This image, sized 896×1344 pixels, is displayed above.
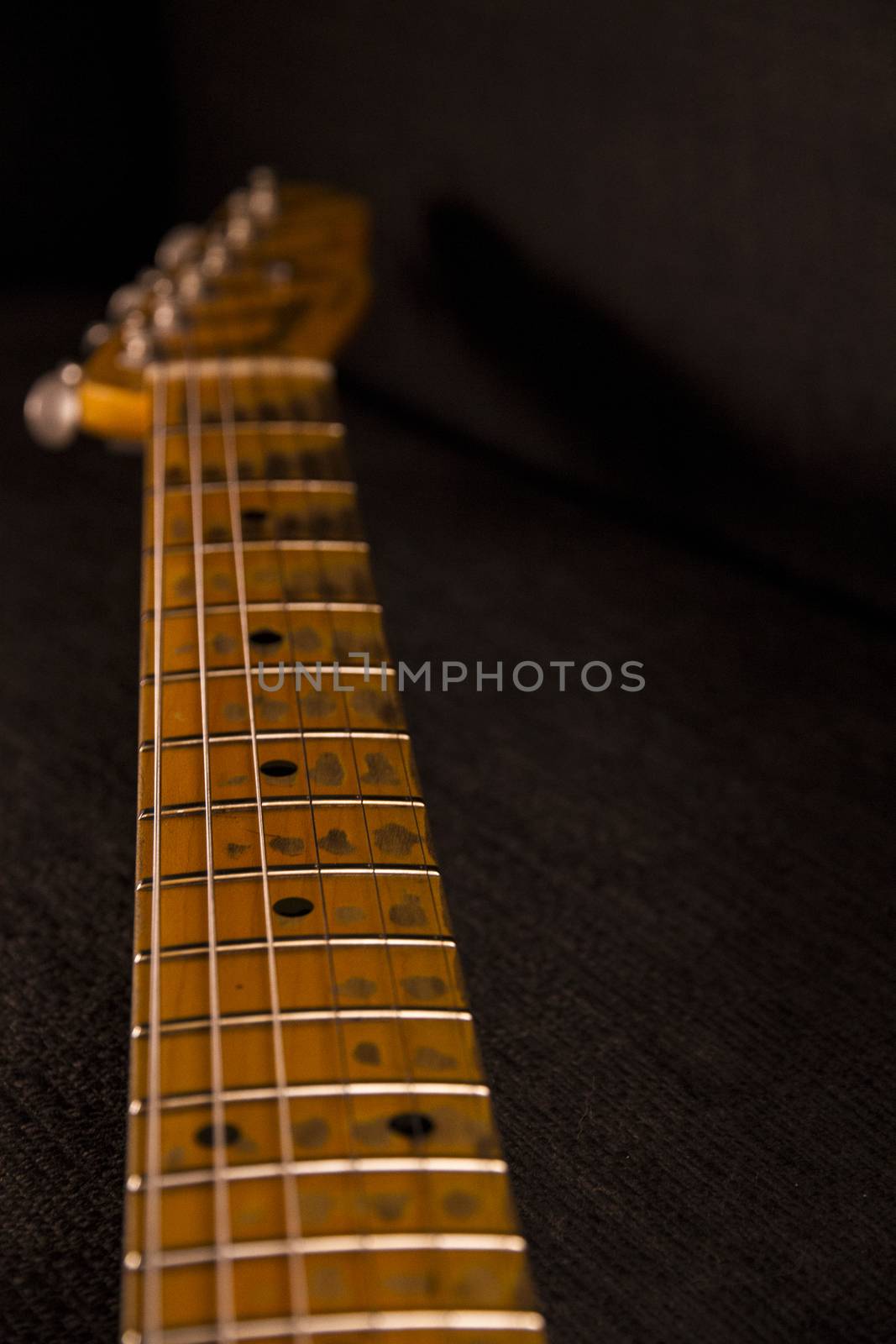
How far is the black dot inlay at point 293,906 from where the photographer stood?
48 centimetres

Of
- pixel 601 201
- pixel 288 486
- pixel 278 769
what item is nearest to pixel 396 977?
pixel 278 769

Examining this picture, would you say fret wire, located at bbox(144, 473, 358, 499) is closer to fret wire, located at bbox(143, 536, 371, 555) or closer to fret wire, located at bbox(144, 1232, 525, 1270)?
fret wire, located at bbox(143, 536, 371, 555)

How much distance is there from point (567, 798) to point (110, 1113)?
10.5 inches

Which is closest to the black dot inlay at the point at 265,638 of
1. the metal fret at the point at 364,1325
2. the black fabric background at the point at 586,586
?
the black fabric background at the point at 586,586

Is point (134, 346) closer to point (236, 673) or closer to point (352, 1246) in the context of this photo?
point (236, 673)

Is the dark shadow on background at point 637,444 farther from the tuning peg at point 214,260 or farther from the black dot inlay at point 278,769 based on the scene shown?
the black dot inlay at point 278,769

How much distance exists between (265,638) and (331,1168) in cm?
29

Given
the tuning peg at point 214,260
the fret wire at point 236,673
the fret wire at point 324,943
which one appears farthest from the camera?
the tuning peg at point 214,260

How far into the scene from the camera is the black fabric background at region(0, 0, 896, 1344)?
1.61 ft

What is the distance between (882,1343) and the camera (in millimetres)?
433

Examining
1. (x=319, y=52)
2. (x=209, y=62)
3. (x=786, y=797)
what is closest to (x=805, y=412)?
(x=786, y=797)

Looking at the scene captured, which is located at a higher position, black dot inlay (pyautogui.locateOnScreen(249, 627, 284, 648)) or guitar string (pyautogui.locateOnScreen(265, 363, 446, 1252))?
black dot inlay (pyautogui.locateOnScreen(249, 627, 284, 648))

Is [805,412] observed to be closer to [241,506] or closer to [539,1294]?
[241,506]

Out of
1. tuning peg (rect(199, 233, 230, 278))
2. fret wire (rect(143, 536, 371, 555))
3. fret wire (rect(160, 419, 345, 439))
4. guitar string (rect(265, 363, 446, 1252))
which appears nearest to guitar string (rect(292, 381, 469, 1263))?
guitar string (rect(265, 363, 446, 1252))
